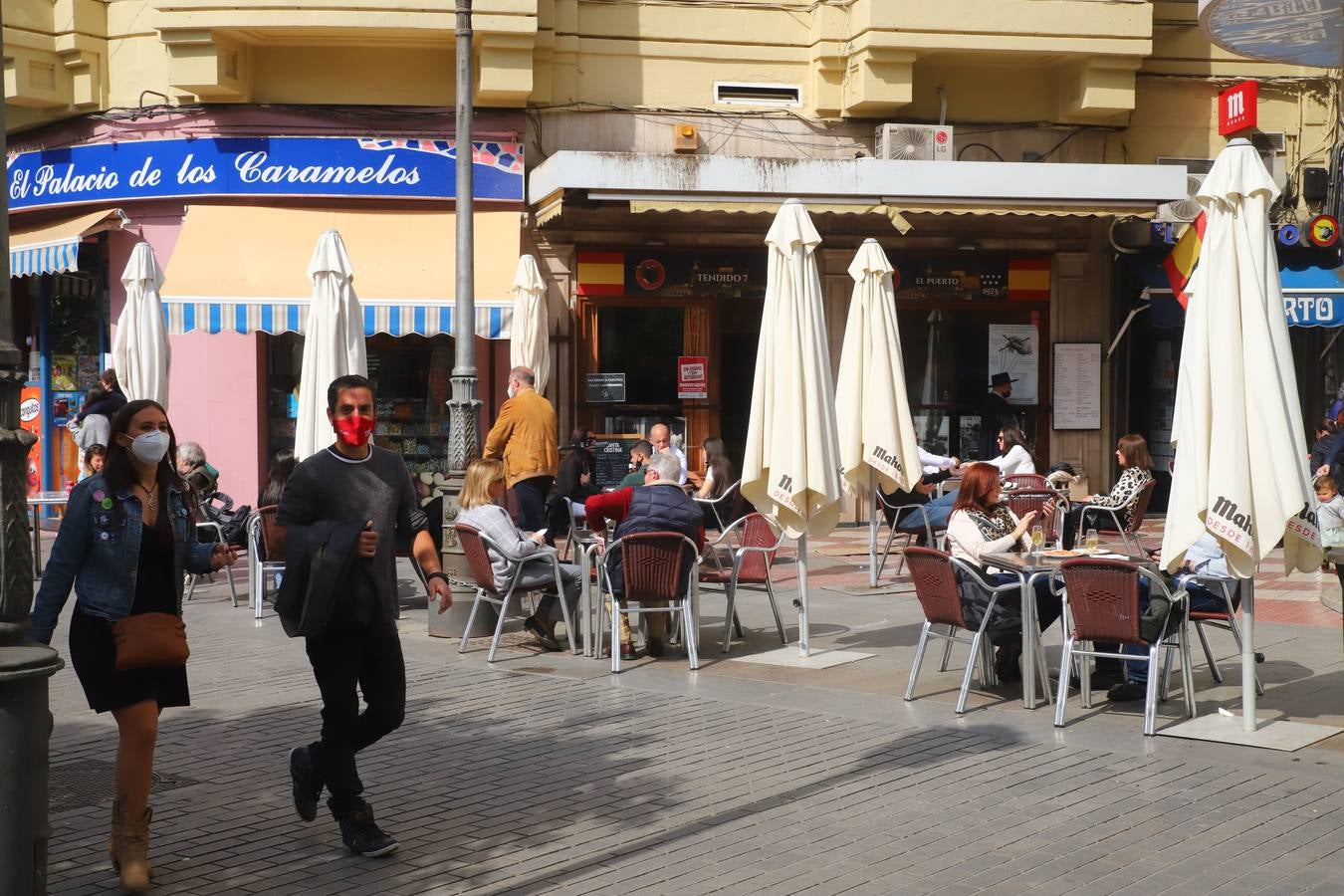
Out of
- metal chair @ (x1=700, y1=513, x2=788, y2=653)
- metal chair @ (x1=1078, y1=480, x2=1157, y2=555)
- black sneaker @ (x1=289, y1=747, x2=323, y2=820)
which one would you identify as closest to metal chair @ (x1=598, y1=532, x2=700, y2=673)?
metal chair @ (x1=700, y1=513, x2=788, y2=653)

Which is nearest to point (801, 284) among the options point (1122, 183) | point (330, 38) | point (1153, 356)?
point (1122, 183)

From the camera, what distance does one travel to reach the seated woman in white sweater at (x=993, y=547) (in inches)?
325

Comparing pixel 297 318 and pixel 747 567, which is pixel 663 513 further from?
pixel 297 318

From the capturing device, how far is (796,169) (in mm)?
16719

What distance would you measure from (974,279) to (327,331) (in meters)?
9.58

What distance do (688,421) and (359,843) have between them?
515 inches

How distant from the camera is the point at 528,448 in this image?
1232cm

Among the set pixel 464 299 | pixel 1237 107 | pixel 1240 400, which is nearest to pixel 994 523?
pixel 1240 400

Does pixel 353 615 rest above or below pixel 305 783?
above

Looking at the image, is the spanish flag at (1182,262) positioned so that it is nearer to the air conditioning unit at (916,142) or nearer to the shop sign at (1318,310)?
the shop sign at (1318,310)

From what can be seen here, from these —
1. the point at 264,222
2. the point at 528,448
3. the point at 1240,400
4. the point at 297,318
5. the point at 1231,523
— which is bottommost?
the point at 1231,523

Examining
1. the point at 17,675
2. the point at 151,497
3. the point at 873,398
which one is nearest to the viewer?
the point at 17,675

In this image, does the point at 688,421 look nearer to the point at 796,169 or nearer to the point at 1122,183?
the point at 796,169

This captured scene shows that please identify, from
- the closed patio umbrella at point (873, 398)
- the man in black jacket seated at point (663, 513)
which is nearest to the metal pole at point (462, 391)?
the man in black jacket seated at point (663, 513)
